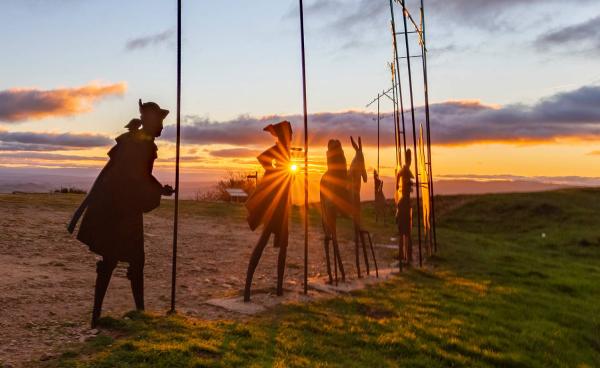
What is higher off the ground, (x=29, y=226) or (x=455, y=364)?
(x=29, y=226)

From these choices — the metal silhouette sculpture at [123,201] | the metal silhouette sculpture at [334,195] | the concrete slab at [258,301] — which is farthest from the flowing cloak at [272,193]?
the metal silhouette sculpture at [123,201]

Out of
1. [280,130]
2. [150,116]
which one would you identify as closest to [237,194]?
[280,130]

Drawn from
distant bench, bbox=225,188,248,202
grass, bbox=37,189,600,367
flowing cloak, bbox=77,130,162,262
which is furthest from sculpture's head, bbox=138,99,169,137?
distant bench, bbox=225,188,248,202

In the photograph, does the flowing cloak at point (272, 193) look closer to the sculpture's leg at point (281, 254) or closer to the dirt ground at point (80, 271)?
the sculpture's leg at point (281, 254)

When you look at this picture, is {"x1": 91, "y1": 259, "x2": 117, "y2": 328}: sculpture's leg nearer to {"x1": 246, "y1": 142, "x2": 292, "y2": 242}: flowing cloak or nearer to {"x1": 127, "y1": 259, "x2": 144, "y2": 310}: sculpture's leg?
{"x1": 127, "y1": 259, "x2": 144, "y2": 310}: sculpture's leg

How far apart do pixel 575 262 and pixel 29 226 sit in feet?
69.9

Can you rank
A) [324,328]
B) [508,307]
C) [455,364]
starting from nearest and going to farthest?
[455,364]
[324,328]
[508,307]

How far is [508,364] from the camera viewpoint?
26.9 ft

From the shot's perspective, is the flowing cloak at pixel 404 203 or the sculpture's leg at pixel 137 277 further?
the flowing cloak at pixel 404 203

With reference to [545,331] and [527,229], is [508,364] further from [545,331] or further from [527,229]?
[527,229]

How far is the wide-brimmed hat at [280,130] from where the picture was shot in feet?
33.3

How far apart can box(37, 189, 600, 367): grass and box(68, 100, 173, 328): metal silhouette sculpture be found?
844 mm

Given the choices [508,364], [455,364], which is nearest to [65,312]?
[455,364]

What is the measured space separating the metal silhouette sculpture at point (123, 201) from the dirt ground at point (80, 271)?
3.60 ft
